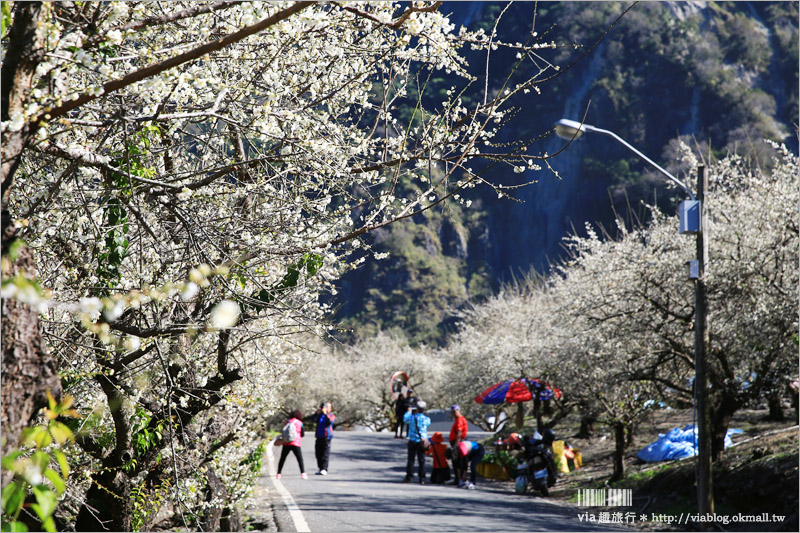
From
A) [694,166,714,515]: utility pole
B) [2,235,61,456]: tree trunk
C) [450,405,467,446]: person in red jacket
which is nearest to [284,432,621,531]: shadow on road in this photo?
[450,405,467,446]: person in red jacket

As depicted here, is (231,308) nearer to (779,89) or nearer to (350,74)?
(350,74)

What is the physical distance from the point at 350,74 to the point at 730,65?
10950 cm

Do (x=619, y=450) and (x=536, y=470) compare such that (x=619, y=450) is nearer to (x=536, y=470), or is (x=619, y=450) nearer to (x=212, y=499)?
(x=536, y=470)

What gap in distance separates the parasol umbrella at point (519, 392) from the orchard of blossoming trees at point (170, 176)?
16.4m

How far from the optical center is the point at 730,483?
12.7m

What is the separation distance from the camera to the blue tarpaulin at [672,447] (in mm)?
16688

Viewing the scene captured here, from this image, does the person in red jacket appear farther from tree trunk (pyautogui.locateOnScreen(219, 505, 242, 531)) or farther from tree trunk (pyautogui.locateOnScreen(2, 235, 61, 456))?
tree trunk (pyautogui.locateOnScreen(2, 235, 61, 456))

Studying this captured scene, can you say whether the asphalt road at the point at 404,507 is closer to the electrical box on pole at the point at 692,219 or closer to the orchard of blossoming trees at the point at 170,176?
the orchard of blossoming trees at the point at 170,176

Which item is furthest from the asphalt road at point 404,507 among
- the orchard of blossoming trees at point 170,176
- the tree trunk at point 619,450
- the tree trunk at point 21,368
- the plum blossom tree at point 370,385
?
the plum blossom tree at point 370,385

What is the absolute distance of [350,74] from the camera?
568cm

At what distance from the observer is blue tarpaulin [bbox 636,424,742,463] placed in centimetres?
1669

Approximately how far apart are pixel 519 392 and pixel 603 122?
90.3 m

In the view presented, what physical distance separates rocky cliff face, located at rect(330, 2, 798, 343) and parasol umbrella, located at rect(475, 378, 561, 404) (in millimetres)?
71009

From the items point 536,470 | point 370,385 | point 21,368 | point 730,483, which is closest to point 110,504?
point 21,368
